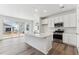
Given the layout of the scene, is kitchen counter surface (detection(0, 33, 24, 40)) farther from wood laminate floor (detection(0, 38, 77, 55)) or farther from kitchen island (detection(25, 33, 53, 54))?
kitchen island (detection(25, 33, 53, 54))

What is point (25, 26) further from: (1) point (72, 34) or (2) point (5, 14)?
(1) point (72, 34)

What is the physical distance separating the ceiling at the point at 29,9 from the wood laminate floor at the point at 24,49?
2.36 ft

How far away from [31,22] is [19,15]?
363mm

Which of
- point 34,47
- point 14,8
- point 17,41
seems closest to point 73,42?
point 34,47

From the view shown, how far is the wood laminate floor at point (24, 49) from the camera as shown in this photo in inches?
82.5

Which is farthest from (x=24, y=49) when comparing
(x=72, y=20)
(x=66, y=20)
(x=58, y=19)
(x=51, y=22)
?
(x=72, y=20)

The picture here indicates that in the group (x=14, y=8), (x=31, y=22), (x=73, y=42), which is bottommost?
(x=73, y=42)

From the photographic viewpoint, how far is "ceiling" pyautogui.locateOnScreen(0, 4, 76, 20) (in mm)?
2152

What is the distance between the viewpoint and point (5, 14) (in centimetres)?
215

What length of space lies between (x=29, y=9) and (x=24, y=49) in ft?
3.38

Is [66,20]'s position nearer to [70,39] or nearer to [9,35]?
[70,39]

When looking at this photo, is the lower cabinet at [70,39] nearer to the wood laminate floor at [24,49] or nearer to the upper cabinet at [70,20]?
the wood laminate floor at [24,49]

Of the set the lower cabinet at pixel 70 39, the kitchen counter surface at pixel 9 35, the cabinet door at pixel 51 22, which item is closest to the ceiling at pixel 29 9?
the cabinet door at pixel 51 22

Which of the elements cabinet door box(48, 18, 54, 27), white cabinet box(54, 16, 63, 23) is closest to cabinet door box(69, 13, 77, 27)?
white cabinet box(54, 16, 63, 23)
